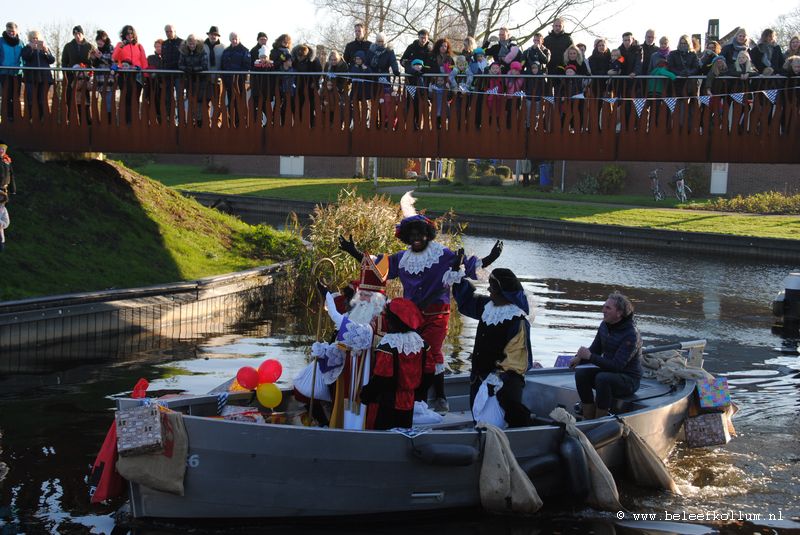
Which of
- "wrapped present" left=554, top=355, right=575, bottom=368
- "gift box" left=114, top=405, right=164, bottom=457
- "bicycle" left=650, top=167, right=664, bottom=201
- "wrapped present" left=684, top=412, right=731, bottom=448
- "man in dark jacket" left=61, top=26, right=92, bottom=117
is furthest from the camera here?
"bicycle" left=650, top=167, right=664, bottom=201

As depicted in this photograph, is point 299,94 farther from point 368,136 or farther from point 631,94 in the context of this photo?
point 631,94

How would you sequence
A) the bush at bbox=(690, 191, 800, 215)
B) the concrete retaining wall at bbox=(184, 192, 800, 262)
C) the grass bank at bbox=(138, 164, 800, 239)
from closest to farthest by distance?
the concrete retaining wall at bbox=(184, 192, 800, 262), the grass bank at bbox=(138, 164, 800, 239), the bush at bbox=(690, 191, 800, 215)

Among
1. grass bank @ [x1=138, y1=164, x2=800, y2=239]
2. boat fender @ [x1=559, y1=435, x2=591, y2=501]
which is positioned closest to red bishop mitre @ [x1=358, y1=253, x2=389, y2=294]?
boat fender @ [x1=559, y1=435, x2=591, y2=501]

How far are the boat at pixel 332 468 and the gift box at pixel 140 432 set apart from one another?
197 millimetres

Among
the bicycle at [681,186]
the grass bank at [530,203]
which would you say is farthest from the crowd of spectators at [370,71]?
the bicycle at [681,186]

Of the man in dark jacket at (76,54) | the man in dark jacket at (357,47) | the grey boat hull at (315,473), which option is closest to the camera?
the grey boat hull at (315,473)

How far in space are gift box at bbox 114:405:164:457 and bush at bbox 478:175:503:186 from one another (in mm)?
41274

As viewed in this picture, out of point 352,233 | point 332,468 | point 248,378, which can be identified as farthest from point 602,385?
point 352,233

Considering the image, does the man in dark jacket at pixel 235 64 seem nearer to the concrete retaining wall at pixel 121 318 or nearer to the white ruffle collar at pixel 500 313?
the concrete retaining wall at pixel 121 318

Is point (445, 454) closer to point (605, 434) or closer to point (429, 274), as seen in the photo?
point (605, 434)

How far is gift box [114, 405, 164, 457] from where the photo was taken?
823cm

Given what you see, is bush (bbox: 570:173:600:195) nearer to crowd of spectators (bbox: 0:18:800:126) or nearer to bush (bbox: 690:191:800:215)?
bush (bbox: 690:191:800:215)

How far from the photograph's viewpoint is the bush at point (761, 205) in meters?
35.2

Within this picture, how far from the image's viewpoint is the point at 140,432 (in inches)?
325
